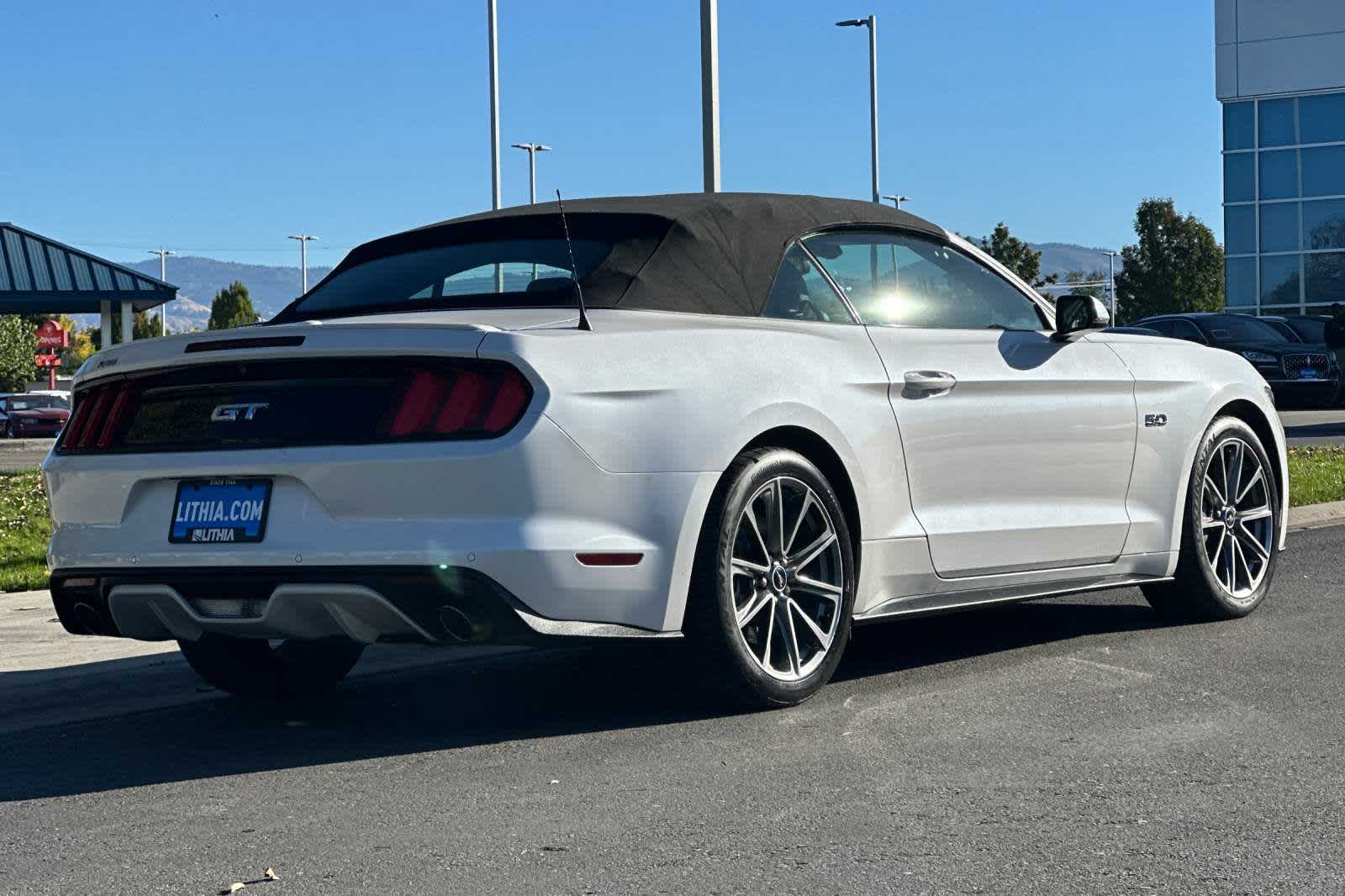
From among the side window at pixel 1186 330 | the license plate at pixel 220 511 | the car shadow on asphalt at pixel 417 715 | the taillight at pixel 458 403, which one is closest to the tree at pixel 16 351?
the side window at pixel 1186 330

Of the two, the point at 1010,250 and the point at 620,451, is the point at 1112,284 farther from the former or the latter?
the point at 620,451

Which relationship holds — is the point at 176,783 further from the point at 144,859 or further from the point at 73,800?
the point at 144,859

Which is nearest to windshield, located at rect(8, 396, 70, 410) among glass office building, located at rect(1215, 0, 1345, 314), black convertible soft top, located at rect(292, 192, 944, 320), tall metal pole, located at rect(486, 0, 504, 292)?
tall metal pole, located at rect(486, 0, 504, 292)

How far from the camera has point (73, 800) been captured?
4.98m

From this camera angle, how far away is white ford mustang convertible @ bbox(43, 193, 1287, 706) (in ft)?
17.0

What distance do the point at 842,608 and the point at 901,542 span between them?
1.15 ft

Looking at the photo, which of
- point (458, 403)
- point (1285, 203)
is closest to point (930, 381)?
point (458, 403)

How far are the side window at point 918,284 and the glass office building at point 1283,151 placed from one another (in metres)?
42.9

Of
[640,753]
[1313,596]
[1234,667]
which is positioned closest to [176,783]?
[640,753]

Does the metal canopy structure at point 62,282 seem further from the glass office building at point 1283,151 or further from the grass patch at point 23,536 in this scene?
the grass patch at point 23,536

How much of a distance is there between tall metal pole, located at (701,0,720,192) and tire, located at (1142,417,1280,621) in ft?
24.9

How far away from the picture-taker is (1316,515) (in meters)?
12.5

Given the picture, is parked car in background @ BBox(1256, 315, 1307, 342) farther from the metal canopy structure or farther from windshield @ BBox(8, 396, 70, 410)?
windshield @ BBox(8, 396, 70, 410)

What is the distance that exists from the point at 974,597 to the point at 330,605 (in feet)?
7.82
